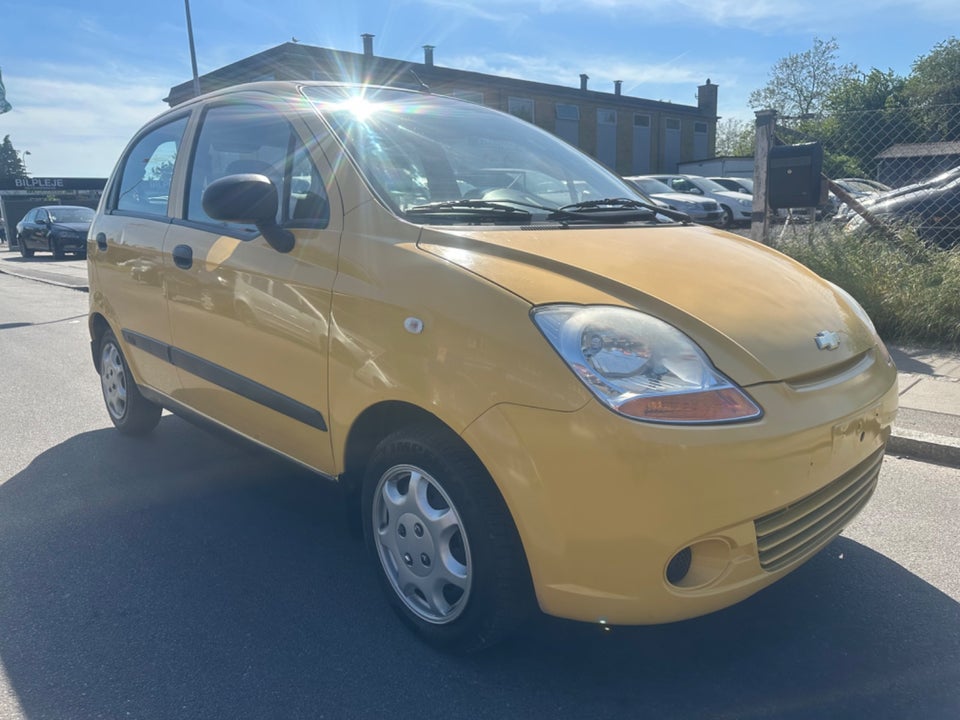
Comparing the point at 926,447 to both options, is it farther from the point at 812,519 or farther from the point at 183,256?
the point at 183,256

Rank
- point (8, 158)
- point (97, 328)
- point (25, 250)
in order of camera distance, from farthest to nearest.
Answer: point (8, 158)
point (25, 250)
point (97, 328)

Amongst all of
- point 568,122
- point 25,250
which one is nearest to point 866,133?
point 25,250

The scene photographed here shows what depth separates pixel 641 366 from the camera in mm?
2020

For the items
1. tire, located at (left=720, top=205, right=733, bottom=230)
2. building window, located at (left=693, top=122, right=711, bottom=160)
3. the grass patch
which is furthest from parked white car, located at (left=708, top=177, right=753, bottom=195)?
building window, located at (left=693, top=122, right=711, bottom=160)

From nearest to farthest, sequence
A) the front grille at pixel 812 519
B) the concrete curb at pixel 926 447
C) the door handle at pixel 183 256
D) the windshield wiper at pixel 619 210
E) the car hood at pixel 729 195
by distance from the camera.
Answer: the front grille at pixel 812 519
the windshield wiper at pixel 619 210
the door handle at pixel 183 256
the concrete curb at pixel 926 447
the car hood at pixel 729 195

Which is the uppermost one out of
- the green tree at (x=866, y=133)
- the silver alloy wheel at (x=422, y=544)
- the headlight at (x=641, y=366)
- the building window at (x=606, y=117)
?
the building window at (x=606, y=117)

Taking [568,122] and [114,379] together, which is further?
[568,122]

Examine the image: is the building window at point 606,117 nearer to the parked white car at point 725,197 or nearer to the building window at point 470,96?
the building window at point 470,96

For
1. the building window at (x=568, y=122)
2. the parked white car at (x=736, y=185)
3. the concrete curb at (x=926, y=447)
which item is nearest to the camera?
A: the concrete curb at (x=926, y=447)

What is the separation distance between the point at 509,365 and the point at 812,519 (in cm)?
101

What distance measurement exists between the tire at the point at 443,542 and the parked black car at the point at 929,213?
6.06 m

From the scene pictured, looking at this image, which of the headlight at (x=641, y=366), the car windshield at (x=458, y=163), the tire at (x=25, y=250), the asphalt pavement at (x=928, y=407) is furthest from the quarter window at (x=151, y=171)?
the tire at (x=25, y=250)

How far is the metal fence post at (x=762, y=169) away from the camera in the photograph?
7098 mm

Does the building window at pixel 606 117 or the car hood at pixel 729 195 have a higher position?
the building window at pixel 606 117
